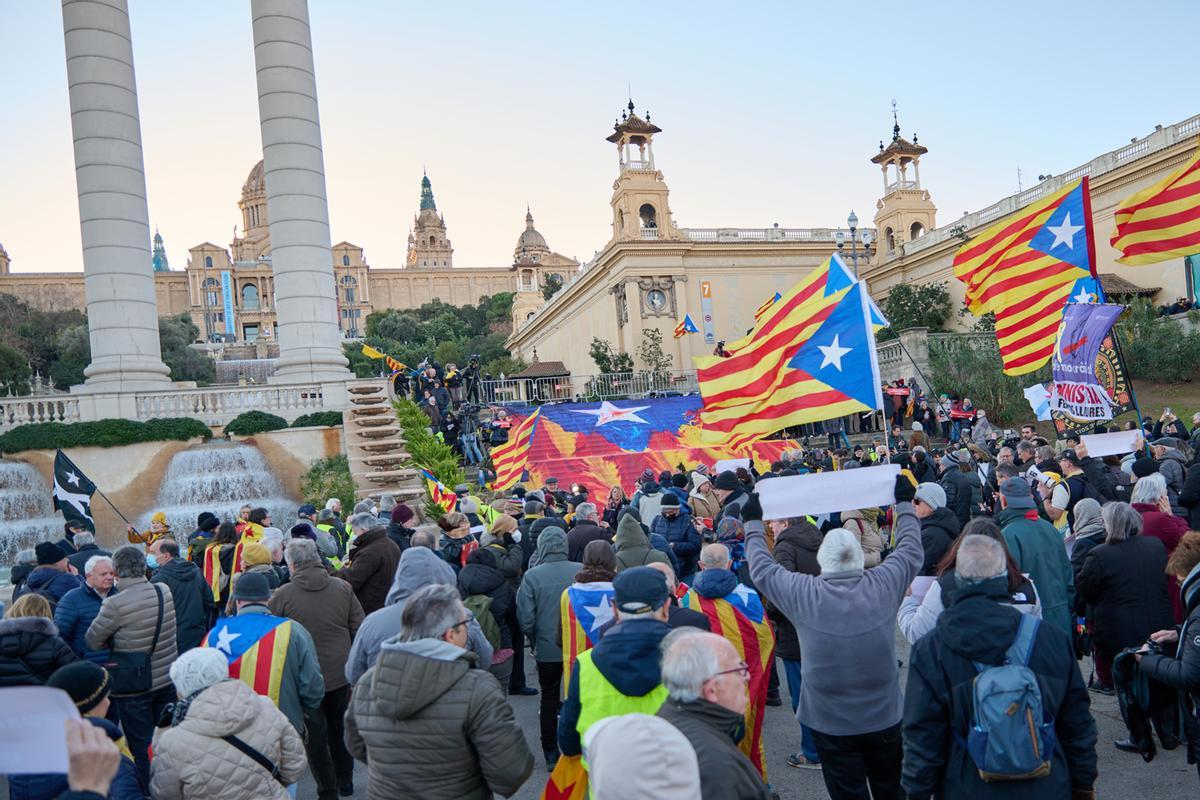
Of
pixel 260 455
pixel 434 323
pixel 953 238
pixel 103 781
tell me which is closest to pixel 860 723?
pixel 103 781

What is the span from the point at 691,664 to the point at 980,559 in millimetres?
1461

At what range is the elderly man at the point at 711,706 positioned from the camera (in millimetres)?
2783

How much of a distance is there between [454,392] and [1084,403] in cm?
1934

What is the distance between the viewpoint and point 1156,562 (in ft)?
18.8

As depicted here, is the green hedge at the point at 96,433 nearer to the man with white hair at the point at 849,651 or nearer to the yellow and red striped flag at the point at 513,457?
the yellow and red striped flag at the point at 513,457

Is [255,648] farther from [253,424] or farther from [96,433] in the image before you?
[96,433]

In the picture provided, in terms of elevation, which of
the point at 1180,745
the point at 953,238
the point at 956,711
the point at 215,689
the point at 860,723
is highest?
the point at 953,238

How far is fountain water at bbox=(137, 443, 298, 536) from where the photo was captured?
67.7 feet

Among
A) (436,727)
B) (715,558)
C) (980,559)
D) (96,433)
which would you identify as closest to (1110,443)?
(715,558)

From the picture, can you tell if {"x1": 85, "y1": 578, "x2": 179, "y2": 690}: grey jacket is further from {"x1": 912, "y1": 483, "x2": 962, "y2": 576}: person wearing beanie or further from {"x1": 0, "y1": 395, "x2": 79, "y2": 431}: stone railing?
{"x1": 0, "y1": 395, "x2": 79, "y2": 431}: stone railing

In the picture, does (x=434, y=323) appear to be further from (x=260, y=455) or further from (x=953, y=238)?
(x=260, y=455)

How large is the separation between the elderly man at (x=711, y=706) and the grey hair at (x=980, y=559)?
1.21m

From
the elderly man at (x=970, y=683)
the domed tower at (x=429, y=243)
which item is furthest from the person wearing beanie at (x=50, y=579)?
the domed tower at (x=429, y=243)

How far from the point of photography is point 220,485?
21.1m
